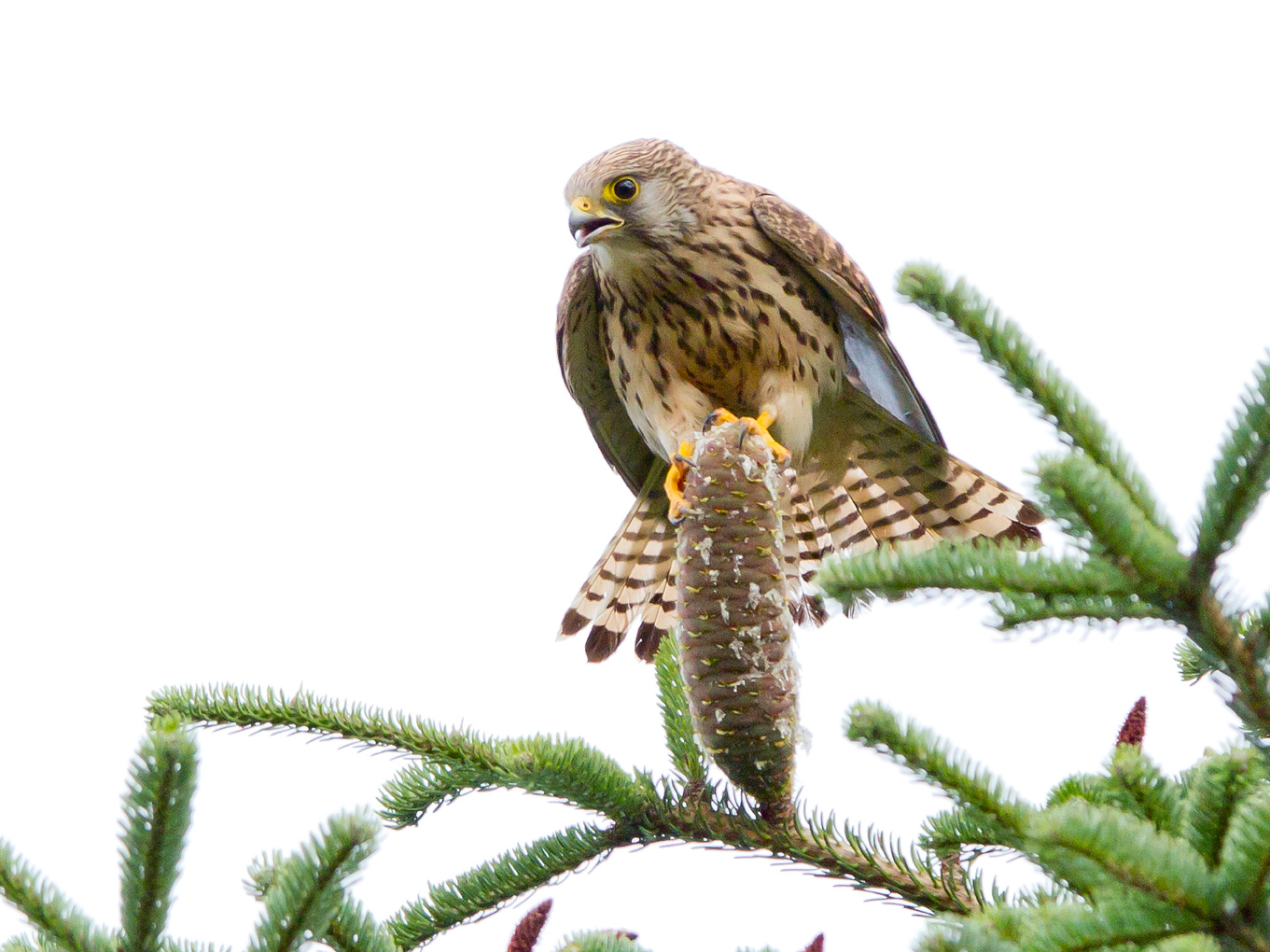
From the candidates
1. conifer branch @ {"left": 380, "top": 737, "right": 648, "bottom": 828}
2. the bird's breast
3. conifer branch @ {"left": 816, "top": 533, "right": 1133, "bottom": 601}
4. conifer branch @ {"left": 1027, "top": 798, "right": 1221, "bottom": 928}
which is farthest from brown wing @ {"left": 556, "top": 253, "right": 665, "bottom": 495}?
conifer branch @ {"left": 1027, "top": 798, "right": 1221, "bottom": 928}

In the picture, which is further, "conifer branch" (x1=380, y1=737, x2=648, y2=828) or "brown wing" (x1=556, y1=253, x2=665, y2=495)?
"brown wing" (x1=556, y1=253, x2=665, y2=495)

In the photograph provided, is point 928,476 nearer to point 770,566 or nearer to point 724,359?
point 724,359

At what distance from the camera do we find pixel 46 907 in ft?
4.02

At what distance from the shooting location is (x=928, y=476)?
4523 mm

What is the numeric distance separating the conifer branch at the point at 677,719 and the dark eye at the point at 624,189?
209 centimetres

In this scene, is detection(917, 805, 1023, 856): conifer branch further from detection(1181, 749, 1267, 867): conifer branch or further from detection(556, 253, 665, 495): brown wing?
detection(556, 253, 665, 495): brown wing

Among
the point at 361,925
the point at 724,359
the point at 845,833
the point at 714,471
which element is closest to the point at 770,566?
Result: the point at 714,471

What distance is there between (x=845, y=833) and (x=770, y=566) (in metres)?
0.44

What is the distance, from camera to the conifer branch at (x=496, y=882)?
2.01 metres

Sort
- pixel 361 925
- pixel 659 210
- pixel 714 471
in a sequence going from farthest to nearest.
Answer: pixel 659 210, pixel 714 471, pixel 361 925

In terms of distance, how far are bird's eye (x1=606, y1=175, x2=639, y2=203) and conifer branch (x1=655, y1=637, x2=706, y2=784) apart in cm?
209

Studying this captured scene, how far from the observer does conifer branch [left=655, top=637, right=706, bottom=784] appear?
7.00 ft

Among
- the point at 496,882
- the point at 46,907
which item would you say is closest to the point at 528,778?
the point at 496,882

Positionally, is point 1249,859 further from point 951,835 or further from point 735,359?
point 735,359
